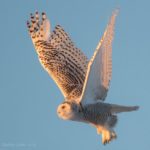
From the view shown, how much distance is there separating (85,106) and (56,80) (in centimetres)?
121

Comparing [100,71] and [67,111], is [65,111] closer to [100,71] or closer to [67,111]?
[67,111]

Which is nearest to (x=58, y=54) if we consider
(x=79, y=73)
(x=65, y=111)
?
(x=79, y=73)

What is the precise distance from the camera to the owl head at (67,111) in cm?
849

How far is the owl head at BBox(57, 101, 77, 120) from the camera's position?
27.9 feet

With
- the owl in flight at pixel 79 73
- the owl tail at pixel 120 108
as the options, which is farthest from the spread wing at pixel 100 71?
Answer: the owl tail at pixel 120 108

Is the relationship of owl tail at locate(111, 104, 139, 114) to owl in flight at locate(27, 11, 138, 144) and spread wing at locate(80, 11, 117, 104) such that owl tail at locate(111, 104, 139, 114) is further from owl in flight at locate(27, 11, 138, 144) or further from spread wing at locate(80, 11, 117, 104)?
spread wing at locate(80, 11, 117, 104)

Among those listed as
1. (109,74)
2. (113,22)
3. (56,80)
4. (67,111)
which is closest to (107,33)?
(113,22)

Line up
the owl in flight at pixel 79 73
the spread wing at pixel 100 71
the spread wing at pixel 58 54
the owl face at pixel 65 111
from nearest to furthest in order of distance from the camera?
the spread wing at pixel 100 71, the owl in flight at pixel 79 73, the owl face at pixel 65 111, the spread wing at pixel 58 54

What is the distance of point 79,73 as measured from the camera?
9.73 metres

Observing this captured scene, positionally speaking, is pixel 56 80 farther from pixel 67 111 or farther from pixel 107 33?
pixel 107 33

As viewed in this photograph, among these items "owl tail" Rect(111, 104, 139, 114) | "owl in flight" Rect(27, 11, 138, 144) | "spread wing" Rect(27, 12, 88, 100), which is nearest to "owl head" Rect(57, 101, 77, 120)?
"owl in flight" Rect(27, 11, 138, 144)

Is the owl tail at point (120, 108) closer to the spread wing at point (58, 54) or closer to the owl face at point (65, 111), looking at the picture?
the owl face at point (65, 111)

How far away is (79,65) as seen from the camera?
976cm

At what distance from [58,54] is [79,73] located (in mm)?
534
